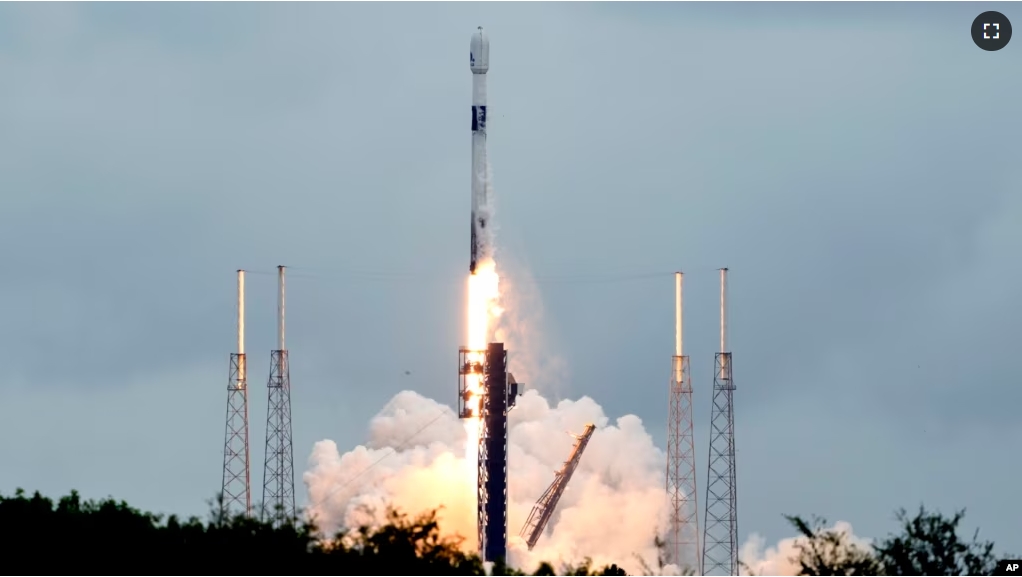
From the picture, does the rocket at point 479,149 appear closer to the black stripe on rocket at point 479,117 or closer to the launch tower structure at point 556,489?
the black stripe on rocket at point 479,117

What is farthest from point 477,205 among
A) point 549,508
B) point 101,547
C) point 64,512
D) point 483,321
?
point 101,547

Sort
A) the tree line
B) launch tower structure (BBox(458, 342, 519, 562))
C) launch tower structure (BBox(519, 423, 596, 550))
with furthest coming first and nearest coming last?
launch tower structure (BBox(519, 423, 596, 550)) → launch tower structure (BBox(458, 342, 519, 562)) → the tree line

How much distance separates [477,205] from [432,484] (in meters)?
24.4

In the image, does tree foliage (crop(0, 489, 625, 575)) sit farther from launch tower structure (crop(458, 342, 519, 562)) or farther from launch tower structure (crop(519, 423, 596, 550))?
launch tower structure (crop(519, 423, 596, 550))

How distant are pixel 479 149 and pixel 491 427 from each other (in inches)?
616

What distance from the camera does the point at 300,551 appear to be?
105 metres

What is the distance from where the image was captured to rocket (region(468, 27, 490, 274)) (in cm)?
15238

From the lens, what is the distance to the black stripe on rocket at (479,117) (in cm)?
15300

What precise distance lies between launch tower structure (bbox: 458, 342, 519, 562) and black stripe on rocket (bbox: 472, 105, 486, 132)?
488 inches

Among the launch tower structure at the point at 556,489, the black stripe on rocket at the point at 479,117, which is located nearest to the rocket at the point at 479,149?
the black stripe on rocket at the point at 479,117

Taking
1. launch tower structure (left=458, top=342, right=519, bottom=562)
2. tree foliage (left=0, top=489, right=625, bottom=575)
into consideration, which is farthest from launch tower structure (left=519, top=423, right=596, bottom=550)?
tree foliage (left=0, top=489, right=625, bottom=575)

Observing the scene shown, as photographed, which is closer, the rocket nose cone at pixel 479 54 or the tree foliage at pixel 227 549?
the tree foliage at pixel 227 549

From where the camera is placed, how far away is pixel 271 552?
344 feet

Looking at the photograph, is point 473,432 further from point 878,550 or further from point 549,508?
point 878,550
